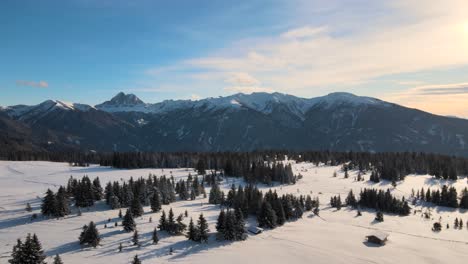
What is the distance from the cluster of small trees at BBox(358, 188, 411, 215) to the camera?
125625mm

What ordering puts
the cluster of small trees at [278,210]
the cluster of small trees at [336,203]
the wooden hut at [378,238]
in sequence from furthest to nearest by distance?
the cluster of small trees at [336,203] < the cluster of small trees at [278,210] < the wooden hut at [378,238]

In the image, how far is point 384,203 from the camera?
130 metres

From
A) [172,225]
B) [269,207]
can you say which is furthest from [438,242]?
[172,225]

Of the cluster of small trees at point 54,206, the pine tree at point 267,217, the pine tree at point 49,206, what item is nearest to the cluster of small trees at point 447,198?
the pine tree at point 267,217

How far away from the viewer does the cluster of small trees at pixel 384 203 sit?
12562 cm

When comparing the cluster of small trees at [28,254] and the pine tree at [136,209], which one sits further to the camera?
the pine tree at [136,209]

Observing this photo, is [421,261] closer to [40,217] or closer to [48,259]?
[48,259]

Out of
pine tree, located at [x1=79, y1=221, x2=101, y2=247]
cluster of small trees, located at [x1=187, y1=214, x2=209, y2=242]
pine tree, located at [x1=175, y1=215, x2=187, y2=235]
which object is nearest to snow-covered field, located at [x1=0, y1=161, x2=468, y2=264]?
cluster of small trees, located at [x1=187, y1=214, x2=209, y2=242]

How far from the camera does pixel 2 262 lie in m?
64.3

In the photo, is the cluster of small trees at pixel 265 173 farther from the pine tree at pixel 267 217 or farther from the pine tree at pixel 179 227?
the pine tree at pixel 179 227

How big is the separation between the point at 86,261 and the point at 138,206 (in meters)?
34.8

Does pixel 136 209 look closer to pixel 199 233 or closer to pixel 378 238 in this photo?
pixel 199 233

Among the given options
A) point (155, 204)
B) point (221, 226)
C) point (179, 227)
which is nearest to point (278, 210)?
point (221, 226)

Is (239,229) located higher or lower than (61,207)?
lower
